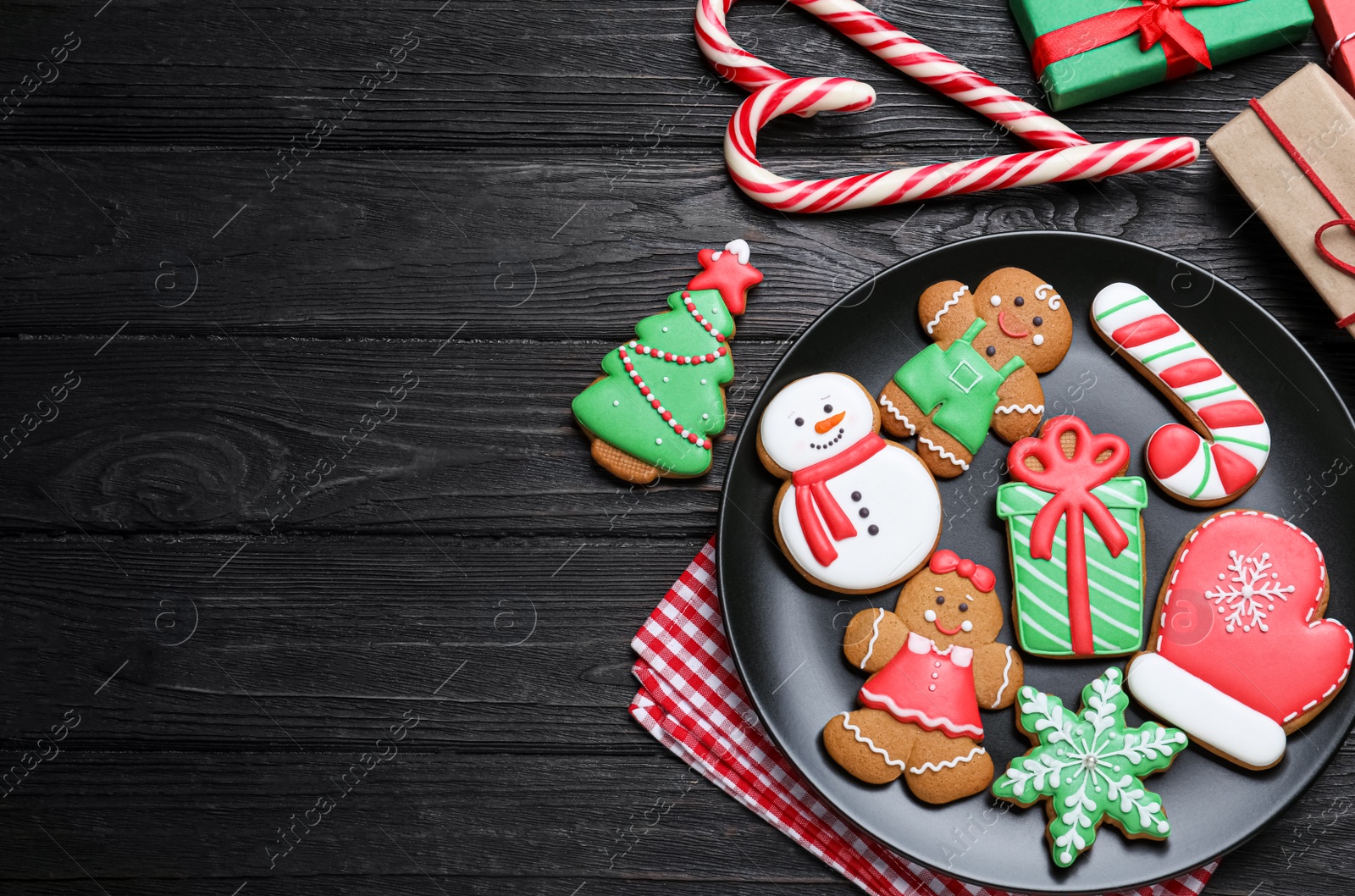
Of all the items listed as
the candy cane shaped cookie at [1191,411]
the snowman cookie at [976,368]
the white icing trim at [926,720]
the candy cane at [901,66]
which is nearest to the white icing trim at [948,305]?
the snowman cookie at [976,368]

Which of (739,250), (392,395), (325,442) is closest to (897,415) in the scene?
(739,250)

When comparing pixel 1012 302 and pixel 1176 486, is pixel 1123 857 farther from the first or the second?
pixel 1012 302

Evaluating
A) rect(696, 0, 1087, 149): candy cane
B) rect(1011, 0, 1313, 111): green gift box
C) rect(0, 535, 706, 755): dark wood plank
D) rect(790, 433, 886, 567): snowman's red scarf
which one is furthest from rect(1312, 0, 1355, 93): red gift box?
rect(0, 535, 706, 755): dark wood plank

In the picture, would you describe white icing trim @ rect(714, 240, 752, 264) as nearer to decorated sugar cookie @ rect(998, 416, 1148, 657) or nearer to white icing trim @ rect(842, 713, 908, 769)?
decorated sugar cookie @ rect(998, 416, 1148, 657)

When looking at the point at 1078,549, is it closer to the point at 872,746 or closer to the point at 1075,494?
the point at 1075,494

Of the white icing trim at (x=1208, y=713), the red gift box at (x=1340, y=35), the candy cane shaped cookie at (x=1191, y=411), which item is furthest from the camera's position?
the red gift box at (x=1340, y=35)

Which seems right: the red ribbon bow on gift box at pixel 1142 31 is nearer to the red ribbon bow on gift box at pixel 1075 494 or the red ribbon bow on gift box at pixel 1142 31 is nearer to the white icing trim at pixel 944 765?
the red ribbon bow on gift box at pixel 1075 494

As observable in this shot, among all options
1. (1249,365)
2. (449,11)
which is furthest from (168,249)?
(1249,365)
